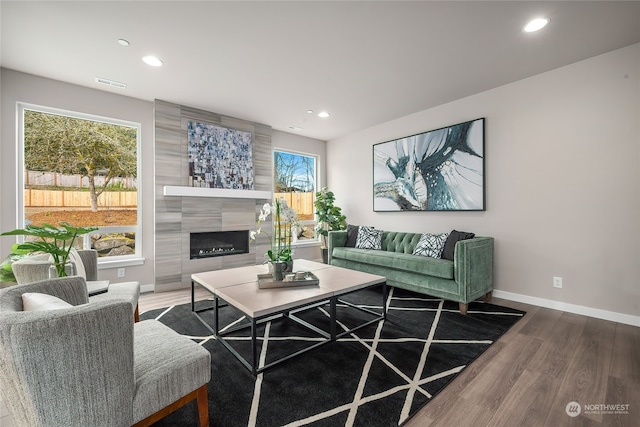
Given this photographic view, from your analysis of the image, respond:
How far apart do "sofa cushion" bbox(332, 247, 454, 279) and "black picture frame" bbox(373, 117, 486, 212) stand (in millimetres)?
1006

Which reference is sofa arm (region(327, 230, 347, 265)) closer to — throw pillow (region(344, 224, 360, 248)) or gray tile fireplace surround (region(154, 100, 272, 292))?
throw pillow (region(344, 224, 360, 248))

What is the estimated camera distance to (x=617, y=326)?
2645 millimetres

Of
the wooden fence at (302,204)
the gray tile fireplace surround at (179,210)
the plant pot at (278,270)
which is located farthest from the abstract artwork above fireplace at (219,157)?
the plant pot at (278,270)

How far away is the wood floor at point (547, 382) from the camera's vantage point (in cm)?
152

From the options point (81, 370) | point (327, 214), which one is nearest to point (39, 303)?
point (81, 370)

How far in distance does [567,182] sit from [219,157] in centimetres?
456

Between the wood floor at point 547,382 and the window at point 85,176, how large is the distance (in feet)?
8.16

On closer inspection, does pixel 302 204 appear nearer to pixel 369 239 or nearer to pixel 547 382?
pixel 369 239

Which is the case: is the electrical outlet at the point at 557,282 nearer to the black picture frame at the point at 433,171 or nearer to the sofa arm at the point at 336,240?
the black picture frame at the point at 433,171

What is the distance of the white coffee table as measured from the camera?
190 centimetres

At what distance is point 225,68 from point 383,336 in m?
3.15

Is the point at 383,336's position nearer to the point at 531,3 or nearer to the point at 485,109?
the point at 531,3

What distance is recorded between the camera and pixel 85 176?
3.60 metres

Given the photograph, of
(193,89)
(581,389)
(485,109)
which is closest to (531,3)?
(485,109)
